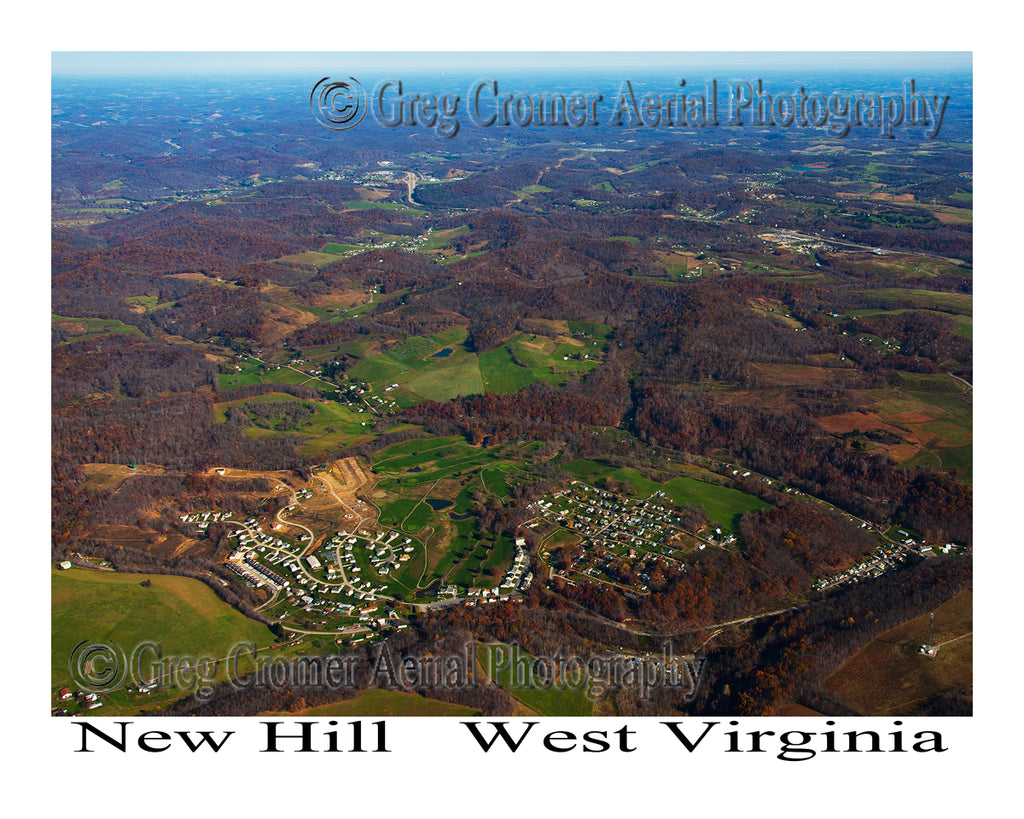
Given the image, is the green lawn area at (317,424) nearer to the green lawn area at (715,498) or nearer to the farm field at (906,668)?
the green lawn area at (715,498)

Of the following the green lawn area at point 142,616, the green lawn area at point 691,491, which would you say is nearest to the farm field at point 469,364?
the green lawn area at point 691,491

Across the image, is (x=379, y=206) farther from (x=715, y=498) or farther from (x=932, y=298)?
(x=715, y=498)

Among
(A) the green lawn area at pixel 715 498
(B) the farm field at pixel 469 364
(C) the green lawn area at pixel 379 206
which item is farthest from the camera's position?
(C) the green lawn area at pixel 379 206

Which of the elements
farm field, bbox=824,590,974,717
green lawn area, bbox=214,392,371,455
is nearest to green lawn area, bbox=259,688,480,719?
farm field, bbox=824,590,974,717

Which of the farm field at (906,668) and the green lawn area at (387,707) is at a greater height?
the farm field at (906,668)

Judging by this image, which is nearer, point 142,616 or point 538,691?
point 538,691

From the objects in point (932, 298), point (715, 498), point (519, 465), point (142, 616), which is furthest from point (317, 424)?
point (932, 298)

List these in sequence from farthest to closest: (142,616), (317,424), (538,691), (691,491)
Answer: (317,424) < (691,491) < (142,616) < (538,691)

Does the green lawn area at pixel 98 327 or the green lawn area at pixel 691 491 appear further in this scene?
the green lawn area at pixel 98 327

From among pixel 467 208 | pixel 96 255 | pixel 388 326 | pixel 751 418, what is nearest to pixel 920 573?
pixel 751 418
